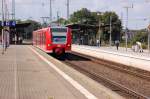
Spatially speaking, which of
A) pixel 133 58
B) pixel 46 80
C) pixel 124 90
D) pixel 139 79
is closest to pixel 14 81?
pixel 46 80

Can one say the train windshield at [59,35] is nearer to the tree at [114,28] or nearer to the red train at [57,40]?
the red train at [57,40]

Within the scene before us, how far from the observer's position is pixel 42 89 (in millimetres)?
16391

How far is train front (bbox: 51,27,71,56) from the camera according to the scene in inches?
1789

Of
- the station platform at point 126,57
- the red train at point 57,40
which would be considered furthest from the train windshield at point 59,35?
the station platform at point 126,57

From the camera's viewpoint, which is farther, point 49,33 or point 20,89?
point 49,33

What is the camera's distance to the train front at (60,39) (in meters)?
45.4

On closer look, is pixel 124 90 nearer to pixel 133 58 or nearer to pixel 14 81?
pixel 14 81

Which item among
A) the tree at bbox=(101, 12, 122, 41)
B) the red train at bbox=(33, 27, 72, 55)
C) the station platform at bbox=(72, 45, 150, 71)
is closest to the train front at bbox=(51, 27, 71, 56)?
the red train at bbox=(33, 27, 72, 55)

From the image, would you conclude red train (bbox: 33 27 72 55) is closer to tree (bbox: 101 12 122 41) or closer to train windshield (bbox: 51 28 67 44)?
train windshield (bbox: 51 28 67 44)

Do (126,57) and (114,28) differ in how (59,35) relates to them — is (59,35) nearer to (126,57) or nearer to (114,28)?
(126,57)

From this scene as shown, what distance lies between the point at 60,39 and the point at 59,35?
391 mm

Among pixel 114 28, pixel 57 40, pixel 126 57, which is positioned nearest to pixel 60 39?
pixel 57 40

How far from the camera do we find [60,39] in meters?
45.6

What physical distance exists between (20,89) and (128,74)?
1412 cm
